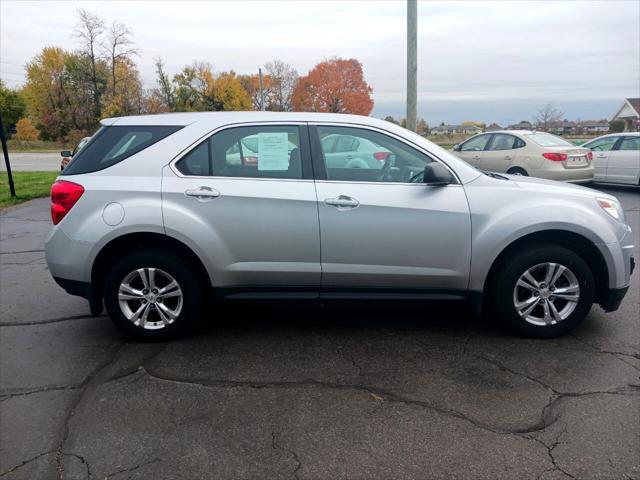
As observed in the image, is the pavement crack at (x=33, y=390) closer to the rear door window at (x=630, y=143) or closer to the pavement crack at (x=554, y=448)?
the pavement crack at (x=554, y=448)

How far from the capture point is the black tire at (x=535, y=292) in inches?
159

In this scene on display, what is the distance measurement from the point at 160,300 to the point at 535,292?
297cm

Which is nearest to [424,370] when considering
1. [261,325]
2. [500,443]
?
[500,443]

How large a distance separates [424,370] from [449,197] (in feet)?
4.34

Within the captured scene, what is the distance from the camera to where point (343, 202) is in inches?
156

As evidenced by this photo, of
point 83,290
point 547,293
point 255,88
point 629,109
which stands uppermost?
point 255,88

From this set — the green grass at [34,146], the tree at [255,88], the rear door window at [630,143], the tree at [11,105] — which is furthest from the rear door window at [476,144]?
the tree at [11,105]

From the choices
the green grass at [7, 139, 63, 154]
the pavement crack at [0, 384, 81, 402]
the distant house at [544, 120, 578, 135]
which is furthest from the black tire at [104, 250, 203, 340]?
the green grass at [7, 139, 63, 154]

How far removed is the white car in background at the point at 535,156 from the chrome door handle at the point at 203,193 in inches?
377

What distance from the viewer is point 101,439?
2871mm

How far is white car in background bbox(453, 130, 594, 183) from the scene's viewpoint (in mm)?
12086

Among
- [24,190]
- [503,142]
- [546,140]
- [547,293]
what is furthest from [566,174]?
[24,190]

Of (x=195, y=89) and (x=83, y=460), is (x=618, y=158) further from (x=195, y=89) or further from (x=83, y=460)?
(x=195, y=89)

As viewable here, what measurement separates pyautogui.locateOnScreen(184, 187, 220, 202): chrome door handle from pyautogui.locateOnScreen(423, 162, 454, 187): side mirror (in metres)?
1.59
